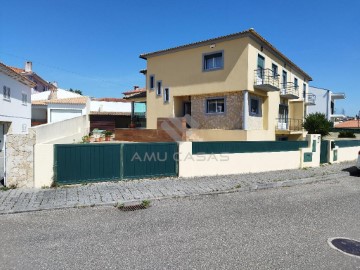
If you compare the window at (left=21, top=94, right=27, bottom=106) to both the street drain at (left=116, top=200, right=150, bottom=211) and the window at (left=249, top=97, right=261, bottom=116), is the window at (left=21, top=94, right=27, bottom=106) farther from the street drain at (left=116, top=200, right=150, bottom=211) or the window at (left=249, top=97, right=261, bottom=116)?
→ the street drain at (left=116, top=200, right=150, bottom=211)

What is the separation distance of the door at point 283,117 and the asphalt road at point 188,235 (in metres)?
15.4

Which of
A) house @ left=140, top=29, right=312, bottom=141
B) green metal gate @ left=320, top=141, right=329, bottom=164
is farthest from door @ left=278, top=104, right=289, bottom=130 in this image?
green metal gate @ left=320, top=141, right=329, bottom=164

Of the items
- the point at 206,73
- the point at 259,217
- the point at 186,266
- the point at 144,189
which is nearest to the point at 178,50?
the point at 206,73

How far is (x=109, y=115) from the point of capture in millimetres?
28203

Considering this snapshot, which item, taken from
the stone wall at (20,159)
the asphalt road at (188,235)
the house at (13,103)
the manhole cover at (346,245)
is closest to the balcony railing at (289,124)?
the asphalt road at (188,235)

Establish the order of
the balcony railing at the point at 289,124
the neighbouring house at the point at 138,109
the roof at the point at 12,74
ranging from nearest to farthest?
1. the roof at the point at 12,74
2. the balcony railing at the point at 289,124
3. the neighbouring house at the point at 138,109

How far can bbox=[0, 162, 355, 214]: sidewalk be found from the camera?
6.36m

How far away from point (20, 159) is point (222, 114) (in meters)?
13.3

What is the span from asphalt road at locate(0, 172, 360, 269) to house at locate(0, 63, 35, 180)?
1492cm

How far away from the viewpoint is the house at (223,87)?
1645cm

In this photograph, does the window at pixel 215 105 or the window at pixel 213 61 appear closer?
the window at pixel 213 61

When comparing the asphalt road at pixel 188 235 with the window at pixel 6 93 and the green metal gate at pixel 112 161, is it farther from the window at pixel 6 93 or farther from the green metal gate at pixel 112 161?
the window at pixel 6 93

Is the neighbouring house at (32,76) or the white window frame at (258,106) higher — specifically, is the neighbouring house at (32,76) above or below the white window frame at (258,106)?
above

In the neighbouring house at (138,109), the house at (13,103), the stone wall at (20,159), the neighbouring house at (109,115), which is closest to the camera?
the stone wall at (20,159)
